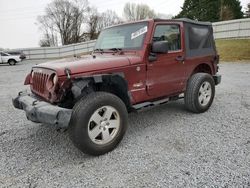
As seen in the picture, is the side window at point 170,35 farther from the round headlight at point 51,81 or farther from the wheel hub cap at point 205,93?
the round headlight at point 51,81

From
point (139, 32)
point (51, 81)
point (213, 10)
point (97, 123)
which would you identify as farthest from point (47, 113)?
point (213, 10)

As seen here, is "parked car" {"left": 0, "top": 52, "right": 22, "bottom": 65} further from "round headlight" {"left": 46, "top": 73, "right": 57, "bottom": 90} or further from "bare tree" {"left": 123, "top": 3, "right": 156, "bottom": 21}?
"bare tree" {"left": 123, "top": 3, "right": 156, "bottom": 21}

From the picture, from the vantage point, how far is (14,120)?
4.73 m

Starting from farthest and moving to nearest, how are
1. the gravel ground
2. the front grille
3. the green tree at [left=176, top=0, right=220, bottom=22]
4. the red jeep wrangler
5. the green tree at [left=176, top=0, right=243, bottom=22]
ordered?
1. the green tree at [left=176, top=0, right=220, bottom=22]
2. the green tree at [left=176, top=0, right=243, bottom=22]
3. the front grille
4. the red jeep wrangler
5. the gravel ground

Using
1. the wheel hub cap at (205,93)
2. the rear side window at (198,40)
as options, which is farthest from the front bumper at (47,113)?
the wheel hub cap at (205,93)

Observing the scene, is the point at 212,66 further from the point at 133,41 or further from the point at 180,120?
the point at 133,41

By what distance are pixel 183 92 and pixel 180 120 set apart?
63 centimetres

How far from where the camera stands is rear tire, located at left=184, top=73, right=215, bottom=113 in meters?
4.48

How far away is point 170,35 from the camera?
420cm

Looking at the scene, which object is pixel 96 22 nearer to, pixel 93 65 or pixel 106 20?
pixel 106 20

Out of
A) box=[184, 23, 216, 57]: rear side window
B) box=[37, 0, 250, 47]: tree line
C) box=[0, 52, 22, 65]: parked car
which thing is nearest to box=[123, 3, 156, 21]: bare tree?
box=[37, 0, 250, 47]: tree line

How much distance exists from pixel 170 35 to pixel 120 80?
1535 millimetres

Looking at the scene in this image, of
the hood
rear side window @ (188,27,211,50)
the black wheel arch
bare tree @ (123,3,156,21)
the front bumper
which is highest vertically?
bare tree @ (123,3,156,21)

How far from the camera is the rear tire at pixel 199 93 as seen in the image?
4480mm
